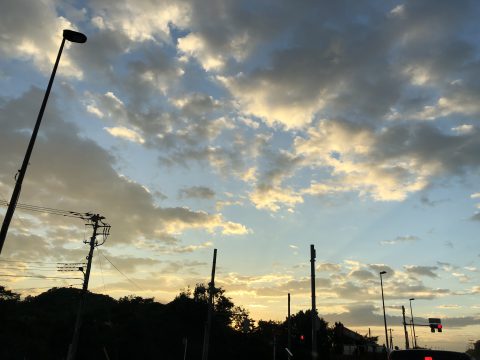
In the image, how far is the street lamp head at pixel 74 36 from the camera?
49.2 feet

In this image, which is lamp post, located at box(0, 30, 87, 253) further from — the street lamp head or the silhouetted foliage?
the silhouetted foliage

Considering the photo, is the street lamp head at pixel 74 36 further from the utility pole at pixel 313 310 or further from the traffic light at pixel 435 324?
the traffic light at pixel 435 324

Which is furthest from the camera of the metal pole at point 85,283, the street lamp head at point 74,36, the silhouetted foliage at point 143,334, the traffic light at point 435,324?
the silhouetted foliage at point 143,334

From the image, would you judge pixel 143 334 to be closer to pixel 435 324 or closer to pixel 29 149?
pixel 435 324

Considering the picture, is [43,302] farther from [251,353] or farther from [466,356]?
[466,356]

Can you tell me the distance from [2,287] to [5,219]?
68.8 meters

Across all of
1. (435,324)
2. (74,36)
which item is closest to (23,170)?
(74,36)

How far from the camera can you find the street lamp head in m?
15.0

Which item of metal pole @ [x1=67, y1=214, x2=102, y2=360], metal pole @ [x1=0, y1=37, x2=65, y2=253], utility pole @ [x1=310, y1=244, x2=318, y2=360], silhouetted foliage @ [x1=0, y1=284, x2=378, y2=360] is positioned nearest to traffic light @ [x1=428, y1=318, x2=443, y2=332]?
silhouetted foliage @ [x1=0, y1=284, x2=378, y2=360]

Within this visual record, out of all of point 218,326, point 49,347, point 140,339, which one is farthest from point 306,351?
point 49,347

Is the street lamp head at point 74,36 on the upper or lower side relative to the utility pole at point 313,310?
upper

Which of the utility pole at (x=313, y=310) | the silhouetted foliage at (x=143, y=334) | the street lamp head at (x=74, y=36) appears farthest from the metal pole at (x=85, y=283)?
the street lamp head at (x=74, y=36)

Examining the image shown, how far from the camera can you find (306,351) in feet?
224

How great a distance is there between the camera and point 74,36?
15.1 meters
